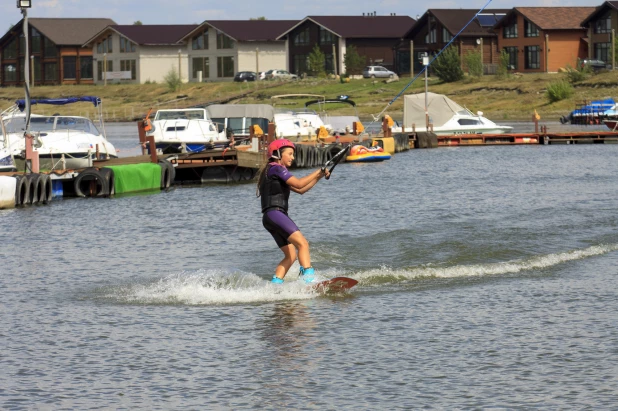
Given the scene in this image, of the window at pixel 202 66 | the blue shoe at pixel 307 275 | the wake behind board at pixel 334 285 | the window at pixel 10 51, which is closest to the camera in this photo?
the blue shoe at pixel 307 275

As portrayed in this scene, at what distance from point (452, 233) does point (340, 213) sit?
529 cm

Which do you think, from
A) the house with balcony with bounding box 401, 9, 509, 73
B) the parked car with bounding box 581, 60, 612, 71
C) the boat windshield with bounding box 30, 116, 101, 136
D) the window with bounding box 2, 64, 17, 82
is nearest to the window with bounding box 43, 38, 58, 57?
the window with bounding box 2, 64, 17, 82

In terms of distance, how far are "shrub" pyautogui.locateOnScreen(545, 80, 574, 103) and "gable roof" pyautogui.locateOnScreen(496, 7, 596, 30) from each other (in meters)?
17.0

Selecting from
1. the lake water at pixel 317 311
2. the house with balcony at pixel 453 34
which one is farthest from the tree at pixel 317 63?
the lake water at pixel 317 311

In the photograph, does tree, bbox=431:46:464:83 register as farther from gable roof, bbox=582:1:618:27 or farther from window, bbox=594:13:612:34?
window, bbox=594:13:612:34

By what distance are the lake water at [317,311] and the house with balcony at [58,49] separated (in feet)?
347

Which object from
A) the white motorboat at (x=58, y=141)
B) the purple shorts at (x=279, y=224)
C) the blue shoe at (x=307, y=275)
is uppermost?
the white motorboat at (x=58, y=141)

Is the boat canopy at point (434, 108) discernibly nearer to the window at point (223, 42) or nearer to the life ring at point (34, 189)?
the life ring at point (34, 189)

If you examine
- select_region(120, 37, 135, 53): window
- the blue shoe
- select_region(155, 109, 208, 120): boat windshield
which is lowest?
the blue shoe

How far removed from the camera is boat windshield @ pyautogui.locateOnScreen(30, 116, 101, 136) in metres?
36.6

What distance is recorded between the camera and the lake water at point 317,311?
10.4m

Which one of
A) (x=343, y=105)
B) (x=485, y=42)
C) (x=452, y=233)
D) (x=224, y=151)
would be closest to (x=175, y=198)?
(x=224, y=151)

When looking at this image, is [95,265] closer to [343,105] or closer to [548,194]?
[548,194]

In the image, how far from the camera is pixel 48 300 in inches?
609
